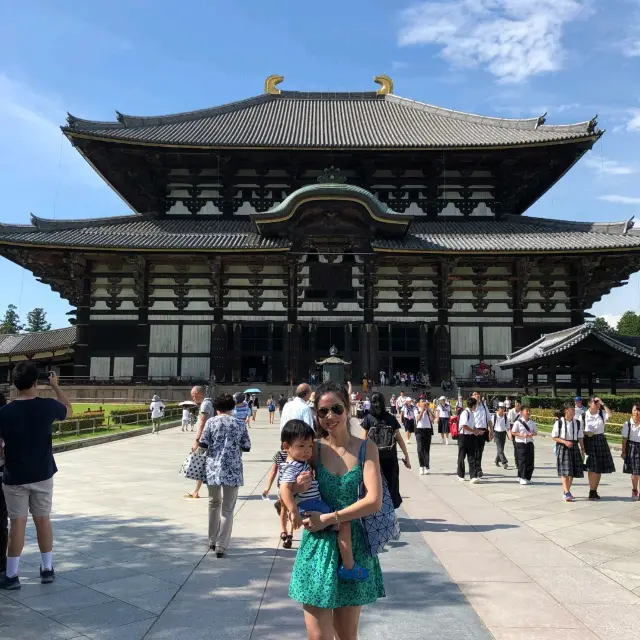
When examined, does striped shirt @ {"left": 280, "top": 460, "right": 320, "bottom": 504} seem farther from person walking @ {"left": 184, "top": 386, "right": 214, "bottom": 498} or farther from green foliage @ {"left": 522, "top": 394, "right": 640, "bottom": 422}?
green foliage @ {"left": 522, "top": 394, "right": 640, "bottom": 422}

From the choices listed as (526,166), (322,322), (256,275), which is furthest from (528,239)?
(256,275)

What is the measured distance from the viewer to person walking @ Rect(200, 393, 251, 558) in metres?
6.42

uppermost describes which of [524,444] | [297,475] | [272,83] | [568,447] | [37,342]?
[272,83]

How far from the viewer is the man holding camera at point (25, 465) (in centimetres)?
522

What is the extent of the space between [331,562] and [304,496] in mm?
383

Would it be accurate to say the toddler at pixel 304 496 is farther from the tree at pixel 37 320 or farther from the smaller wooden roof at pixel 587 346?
the tree at pixel 37 320

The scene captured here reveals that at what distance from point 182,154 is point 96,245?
774 cm

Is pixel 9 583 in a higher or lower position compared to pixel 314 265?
lower

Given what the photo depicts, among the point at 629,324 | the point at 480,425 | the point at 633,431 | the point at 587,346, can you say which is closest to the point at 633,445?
the point at 633,431

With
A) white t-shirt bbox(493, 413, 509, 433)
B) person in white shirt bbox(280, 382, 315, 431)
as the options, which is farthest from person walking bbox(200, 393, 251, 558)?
white t-shirt bbox(493, 413, 509, 433)

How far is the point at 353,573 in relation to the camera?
3117 millimetres

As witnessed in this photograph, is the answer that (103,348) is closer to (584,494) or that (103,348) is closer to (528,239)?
(528,239)

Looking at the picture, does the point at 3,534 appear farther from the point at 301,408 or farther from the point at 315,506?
the point at 315,506

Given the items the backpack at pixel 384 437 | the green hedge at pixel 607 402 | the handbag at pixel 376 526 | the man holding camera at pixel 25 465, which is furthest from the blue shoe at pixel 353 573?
the green hedge at pixel 607 402
